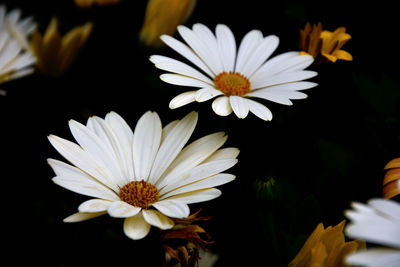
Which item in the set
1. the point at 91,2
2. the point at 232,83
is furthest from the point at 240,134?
the point at 91,2

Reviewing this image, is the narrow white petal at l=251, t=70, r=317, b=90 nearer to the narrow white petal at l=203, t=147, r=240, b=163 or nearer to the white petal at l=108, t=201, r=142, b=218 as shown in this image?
the narrow white petal at l=203, t=147, r=240, b=163

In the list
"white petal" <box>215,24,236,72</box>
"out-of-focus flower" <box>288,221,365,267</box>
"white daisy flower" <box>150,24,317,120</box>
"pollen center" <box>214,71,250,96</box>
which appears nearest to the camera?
"out-of-focus flower" <box>288,221,365,267</box>

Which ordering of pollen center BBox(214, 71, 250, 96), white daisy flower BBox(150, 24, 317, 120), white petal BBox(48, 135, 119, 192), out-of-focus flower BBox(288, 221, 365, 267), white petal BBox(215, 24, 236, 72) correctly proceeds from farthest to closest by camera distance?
white petal BBox(215, 24, 236, 72), pollen center BBox(214, 71, 250, 96), white daisy flower BBox(150, 24, 317, 120), white petal BBox(48, 135, 119, 192), out-of-focus flower BBox(288, 221, 365, 267)

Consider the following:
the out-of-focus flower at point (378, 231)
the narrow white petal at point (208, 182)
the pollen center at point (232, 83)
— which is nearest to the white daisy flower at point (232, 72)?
the pollen center at point (232, 83)

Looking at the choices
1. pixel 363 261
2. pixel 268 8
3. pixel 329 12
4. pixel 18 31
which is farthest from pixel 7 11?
pixel 363 261

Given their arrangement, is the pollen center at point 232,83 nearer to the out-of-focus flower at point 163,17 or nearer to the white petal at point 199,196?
the out-of-focus flower at point 163,17

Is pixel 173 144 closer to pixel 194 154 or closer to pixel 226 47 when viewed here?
pixel 194 154

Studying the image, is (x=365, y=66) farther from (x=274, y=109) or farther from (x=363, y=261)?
(x=363, y=261)

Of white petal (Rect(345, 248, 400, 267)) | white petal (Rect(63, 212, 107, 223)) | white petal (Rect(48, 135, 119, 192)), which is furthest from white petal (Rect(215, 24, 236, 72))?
white petal (Rect(345, 248, 400, 267))
